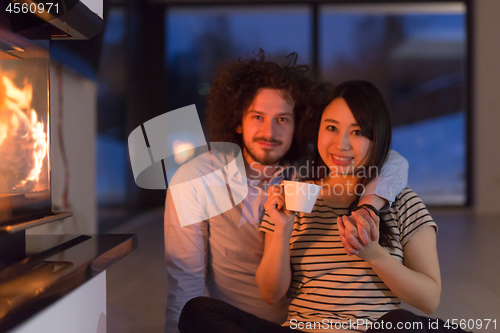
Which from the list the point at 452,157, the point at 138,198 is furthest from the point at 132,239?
the point at 452,157

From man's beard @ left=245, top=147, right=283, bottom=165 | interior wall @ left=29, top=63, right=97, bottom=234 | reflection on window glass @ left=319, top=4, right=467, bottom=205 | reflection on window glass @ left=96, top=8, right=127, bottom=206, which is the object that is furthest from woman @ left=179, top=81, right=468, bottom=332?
reflection on window glass @ left=319, top=4, right=467, bottom=205

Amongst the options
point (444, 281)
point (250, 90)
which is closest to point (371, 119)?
point (250, 90)

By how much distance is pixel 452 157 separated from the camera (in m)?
5.02

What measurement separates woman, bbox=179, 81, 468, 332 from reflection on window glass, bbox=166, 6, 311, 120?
3.97 metres

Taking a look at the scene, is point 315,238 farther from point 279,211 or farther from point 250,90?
point 250,90

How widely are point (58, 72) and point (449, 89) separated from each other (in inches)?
185

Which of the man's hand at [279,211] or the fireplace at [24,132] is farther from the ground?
the fireplace at [24,132]

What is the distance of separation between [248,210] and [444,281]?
163cm

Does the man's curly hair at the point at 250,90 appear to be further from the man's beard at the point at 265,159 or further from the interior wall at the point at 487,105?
the interior wall at the point at 487,105

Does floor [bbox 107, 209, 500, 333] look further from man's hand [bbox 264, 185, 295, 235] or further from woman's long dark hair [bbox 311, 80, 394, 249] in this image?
woman's long dark hair [bbox 311, 80, 394, 249]

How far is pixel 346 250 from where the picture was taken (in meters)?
1.03

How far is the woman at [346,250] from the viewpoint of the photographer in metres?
1.04

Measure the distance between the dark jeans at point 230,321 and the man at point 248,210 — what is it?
0.89 ft

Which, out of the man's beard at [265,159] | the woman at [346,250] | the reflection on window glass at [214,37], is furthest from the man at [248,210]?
the reflection on window glass at [214,37]
